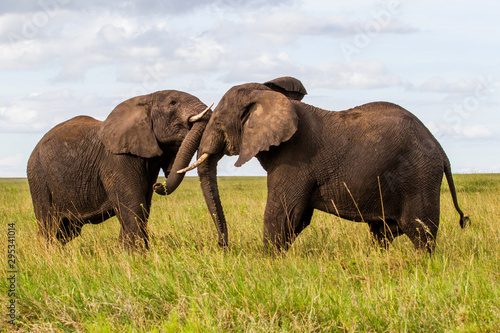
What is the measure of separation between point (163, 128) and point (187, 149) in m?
0.57

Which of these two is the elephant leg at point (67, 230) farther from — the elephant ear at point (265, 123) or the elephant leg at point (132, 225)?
the elephant ear at point (265, 123)

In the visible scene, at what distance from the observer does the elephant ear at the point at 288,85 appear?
788cm

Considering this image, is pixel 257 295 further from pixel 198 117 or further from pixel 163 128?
pixel 163 128

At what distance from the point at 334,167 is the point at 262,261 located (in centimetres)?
145

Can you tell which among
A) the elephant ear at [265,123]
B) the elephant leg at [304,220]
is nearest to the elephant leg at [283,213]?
the elephant leg at [304,220]

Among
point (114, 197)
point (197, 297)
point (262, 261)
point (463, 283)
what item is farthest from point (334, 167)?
point (114, 197)

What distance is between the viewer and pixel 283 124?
6750 mm

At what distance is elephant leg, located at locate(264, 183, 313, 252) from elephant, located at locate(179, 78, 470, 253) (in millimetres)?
11

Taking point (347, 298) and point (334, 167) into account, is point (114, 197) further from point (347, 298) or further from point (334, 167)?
point (347, 298)

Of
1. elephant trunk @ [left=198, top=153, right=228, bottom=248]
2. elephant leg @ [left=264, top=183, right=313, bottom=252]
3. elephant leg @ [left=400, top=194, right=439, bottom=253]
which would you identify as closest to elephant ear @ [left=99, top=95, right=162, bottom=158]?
elephant trunk @ [left=198, top=153, right=228, bottom=248]

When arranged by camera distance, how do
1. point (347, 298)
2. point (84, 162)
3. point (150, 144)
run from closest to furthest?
point (347, 298), point (150, 144), point (84, 162)

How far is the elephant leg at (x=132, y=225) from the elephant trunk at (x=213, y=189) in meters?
0.89

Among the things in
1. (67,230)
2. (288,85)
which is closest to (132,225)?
(67,230)

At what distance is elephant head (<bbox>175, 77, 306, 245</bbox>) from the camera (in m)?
6.81
